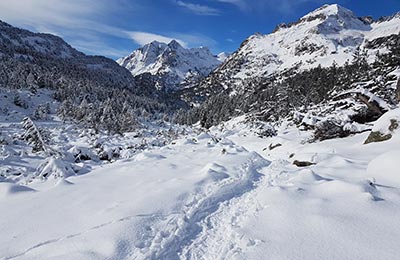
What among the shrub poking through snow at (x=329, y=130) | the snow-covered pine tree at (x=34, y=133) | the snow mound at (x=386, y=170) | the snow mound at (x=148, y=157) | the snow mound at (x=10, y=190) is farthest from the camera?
the snow-covered pine tree at (x=34, y=133)

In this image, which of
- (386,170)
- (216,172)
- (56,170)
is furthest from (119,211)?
(386,170)

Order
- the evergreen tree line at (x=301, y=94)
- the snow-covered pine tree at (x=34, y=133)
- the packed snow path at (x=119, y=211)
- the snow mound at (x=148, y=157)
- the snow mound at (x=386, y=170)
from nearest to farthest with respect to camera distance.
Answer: the packed snow path at (x=119, y=211)
the snow mound at (x=386, y=170)
the snow mound at (x=148, y=157)
the snow-covered pine tree at (x=34, y=133)
the evergreen tree line at (x=301, y=94)

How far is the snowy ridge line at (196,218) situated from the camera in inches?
180

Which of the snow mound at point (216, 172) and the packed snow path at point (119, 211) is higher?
the snow mound at point (216, 172)

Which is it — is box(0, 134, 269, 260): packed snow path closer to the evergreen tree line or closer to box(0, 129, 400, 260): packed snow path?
box(0, 129, 400, 260): packed snow path

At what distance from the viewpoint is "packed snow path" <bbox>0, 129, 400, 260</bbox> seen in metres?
4.32

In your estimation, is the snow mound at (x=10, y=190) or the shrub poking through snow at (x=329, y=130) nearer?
the snow mound at (x=10, y=190)

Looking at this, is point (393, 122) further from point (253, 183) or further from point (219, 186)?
point (219, 186)

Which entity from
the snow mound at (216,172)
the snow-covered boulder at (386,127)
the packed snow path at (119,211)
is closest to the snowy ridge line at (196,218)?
the packed snow path at (119,211)

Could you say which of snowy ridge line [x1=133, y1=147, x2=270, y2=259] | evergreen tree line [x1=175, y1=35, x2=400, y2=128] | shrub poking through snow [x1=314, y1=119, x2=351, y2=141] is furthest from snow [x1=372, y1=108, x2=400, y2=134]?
snowy ridge line [x1=133, y1=147, x2=270, y2=259]

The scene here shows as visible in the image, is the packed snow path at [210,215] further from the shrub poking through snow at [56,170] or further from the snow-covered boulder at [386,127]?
the snow-covered boulder at [386,127]

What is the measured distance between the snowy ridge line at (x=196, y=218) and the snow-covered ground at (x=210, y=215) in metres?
0.02

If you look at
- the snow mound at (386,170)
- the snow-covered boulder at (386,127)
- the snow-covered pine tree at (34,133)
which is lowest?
the snow-covered pine tree at (34,133)

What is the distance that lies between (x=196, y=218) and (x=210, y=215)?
35 cm
